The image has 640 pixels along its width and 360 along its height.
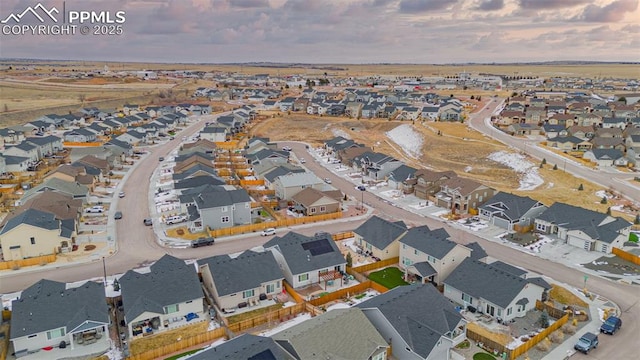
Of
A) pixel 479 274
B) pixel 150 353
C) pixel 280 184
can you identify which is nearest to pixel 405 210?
pixel 280 184

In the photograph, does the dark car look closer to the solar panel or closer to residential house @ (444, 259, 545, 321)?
the solar panel

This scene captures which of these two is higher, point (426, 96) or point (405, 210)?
point (426, 96)

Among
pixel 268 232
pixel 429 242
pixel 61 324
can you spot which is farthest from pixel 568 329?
pixel 61 324

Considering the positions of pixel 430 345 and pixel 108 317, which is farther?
pixel 108 317

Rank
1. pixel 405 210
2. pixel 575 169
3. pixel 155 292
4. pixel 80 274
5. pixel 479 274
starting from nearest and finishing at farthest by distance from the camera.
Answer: pixel 155 292
pixel 479 274
pixel 80 274
pixel 405 210
pixel 575 169

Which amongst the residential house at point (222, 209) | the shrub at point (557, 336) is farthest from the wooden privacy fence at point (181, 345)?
the shrub at point (557, 336)

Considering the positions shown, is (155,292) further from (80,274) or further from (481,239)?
(481,239)
